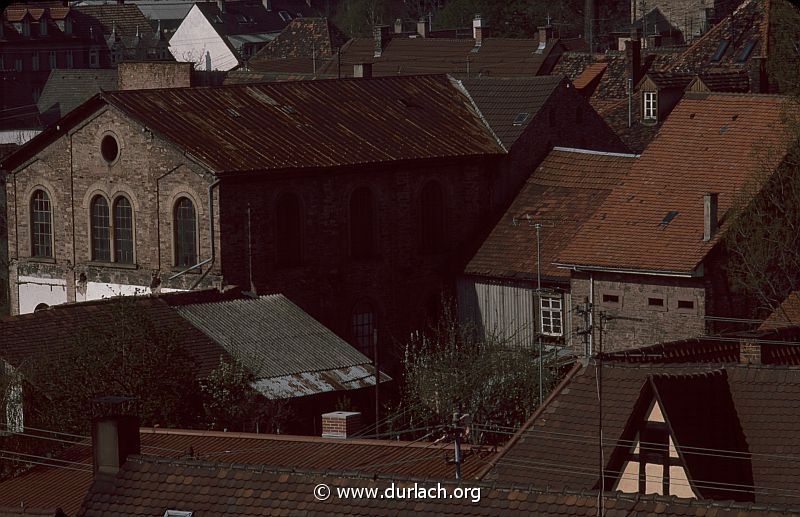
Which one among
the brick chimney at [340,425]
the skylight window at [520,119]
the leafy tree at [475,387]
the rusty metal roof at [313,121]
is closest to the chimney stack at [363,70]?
the rusty metal roof at [313,121]

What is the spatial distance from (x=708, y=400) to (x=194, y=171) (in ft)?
78.9

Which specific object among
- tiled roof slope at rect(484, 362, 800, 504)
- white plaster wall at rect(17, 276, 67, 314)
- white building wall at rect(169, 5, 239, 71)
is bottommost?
tiled roof slope at rect(484, 362, 800, 504)

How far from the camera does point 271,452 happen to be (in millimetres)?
34969

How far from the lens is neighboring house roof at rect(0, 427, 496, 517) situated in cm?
3306

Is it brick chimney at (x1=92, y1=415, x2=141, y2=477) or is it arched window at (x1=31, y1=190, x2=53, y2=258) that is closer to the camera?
brick chimney at (x1=92, y1=415, x2=141, y2=477)

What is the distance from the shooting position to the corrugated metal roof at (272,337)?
46656mm

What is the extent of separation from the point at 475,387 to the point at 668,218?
855cm

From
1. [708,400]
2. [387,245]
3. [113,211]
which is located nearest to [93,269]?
[113,211]

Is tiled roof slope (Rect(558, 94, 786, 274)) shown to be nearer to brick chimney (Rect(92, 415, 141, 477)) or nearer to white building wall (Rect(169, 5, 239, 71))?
brick chimney (Rect(92, 415, 141, 477))

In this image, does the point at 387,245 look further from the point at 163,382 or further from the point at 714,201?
the point at 163,382

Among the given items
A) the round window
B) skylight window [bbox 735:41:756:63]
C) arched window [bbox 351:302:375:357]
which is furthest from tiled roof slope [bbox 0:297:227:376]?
skylight window [bbox 735:41:756:63]

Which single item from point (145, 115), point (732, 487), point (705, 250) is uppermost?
point (145, 115)

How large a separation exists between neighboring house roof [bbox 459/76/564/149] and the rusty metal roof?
1.11 feet

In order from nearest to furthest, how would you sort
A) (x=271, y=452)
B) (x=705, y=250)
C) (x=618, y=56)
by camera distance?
(x=271, y=452)
(x=705, y=250)
(x=618, y=56)
